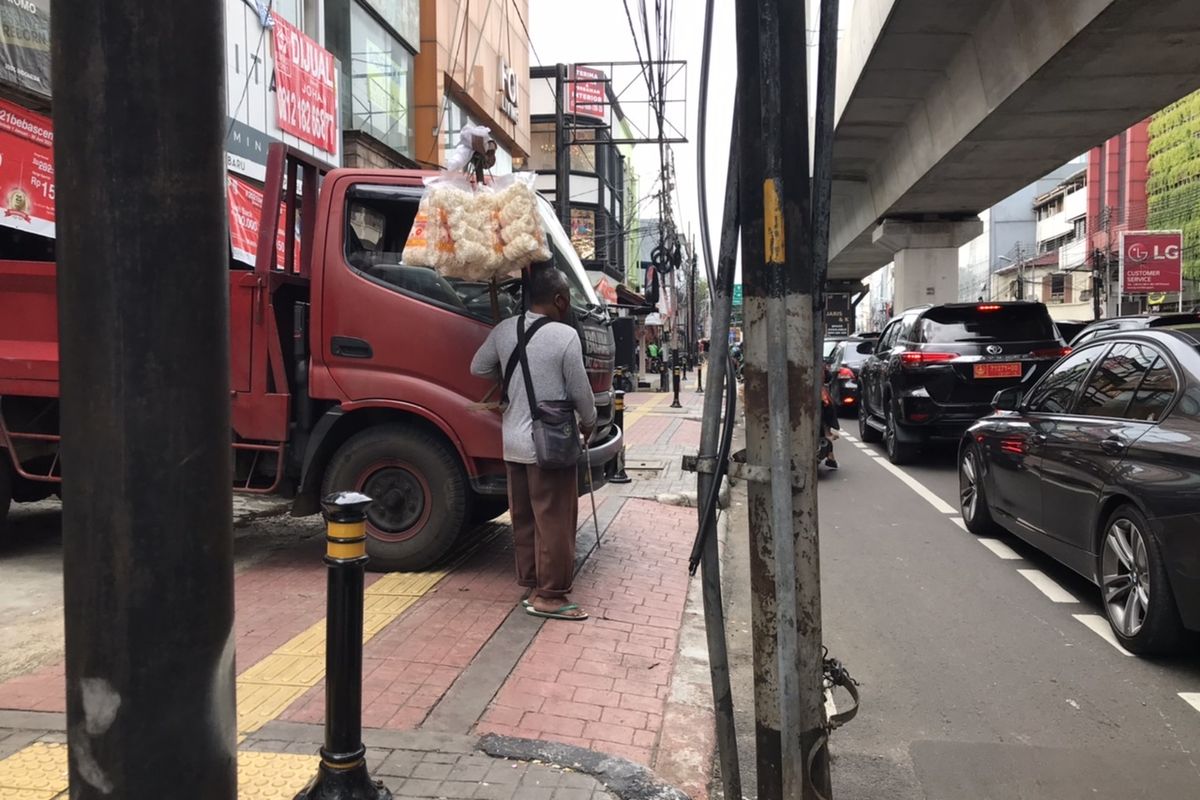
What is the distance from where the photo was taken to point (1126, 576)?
4.66m

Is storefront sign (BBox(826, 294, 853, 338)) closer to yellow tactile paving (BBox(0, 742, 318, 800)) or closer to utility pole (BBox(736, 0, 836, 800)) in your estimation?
utility pole (BBox(736, 0, 836, 800))

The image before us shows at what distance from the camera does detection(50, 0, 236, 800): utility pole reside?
6.03ft

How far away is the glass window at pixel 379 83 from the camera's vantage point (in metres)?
15.0

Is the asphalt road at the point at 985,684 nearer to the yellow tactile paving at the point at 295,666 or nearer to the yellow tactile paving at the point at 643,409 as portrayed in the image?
the yellow tactile paving at the point at 295,666

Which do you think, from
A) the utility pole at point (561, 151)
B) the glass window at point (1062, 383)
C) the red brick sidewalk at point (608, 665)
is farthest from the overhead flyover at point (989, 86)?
the red brick sidewalk at point (608, 665)

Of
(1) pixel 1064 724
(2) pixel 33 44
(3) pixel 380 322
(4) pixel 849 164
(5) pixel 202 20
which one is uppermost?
(4) pixel 849 164

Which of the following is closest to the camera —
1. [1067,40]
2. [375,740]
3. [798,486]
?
[798,486]

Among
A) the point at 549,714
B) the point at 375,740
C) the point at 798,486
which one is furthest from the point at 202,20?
the point at 549,714

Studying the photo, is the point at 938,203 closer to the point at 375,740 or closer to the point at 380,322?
the point at 380,322

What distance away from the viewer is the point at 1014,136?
1379 cm

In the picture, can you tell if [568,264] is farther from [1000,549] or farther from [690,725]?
[1000,549]

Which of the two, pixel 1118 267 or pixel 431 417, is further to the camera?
pixel 1118 267

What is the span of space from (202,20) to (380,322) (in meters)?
3.66

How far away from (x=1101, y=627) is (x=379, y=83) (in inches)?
568
